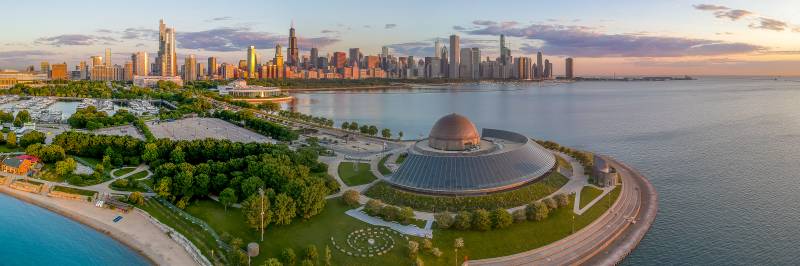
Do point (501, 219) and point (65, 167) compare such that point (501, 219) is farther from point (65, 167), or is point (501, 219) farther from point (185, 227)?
point (65, 167)

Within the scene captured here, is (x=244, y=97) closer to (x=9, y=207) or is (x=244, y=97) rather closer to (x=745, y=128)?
(x=9, y=207)

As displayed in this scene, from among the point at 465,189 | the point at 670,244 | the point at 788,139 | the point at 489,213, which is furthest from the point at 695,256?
the point at 788,139

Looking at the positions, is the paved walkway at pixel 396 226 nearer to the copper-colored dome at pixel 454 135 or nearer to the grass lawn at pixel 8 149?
the copper-colored dome at pixel 454 135

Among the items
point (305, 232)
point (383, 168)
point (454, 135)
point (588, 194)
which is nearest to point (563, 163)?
point (588, 194)

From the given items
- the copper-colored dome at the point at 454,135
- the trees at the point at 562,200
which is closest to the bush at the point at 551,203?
the trees at the point at 562,200

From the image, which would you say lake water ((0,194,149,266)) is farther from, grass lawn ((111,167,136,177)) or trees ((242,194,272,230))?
grass lawn ((111,167,136,177))
